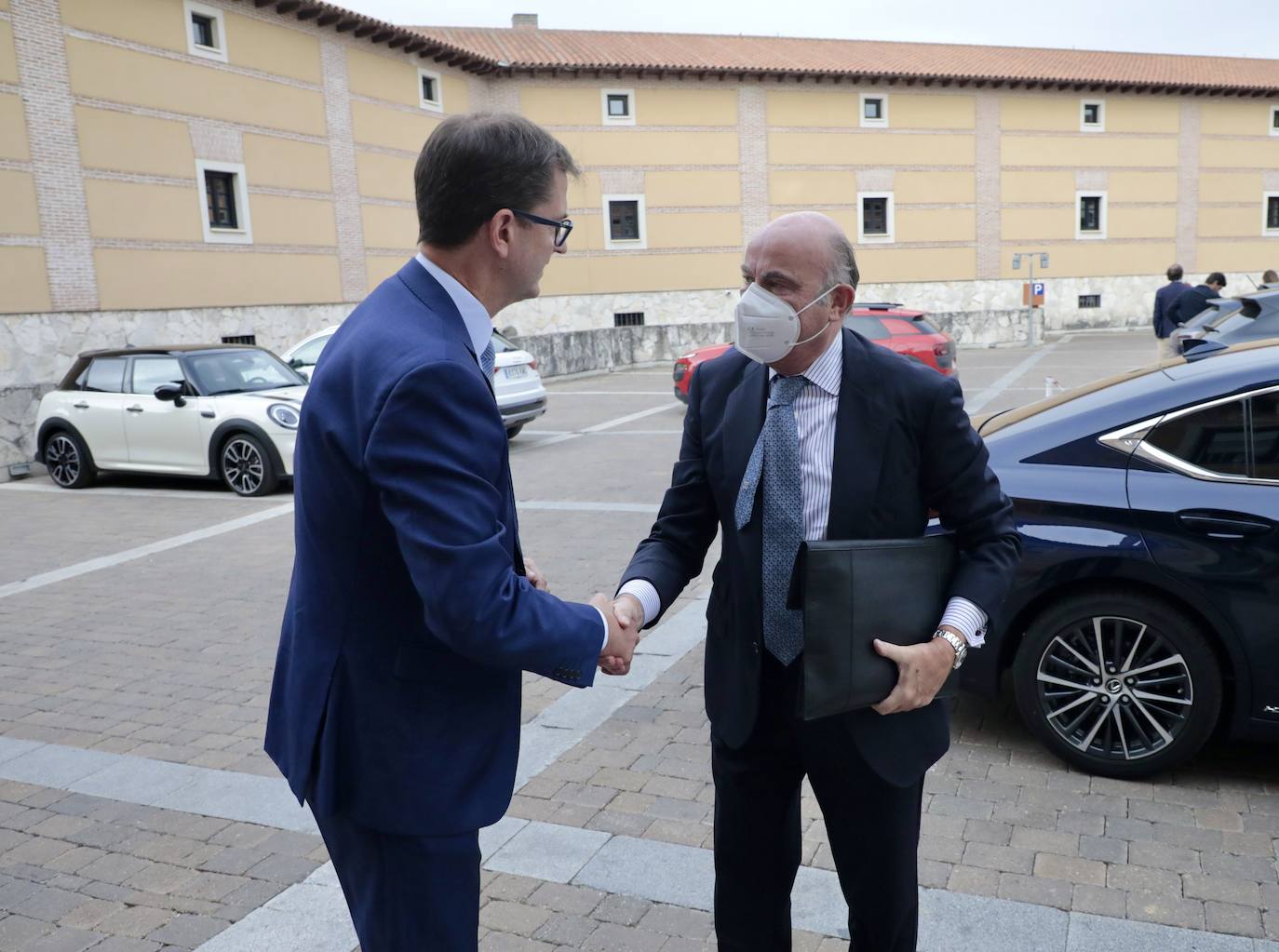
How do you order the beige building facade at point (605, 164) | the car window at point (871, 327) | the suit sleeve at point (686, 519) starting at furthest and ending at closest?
1. the beige building facade at point (605, 164)
2. the car window at point (871, 327)
3. the suit sleeve at point (686, 519)

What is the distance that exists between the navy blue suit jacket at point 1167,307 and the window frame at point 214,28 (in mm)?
21218

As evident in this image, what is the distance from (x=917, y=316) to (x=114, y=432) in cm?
1148

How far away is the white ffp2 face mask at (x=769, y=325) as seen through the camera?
2258 millimetres

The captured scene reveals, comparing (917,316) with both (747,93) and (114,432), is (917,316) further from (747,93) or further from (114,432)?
(747,93)

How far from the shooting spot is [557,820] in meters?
3.92

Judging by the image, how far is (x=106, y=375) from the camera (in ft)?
42.3

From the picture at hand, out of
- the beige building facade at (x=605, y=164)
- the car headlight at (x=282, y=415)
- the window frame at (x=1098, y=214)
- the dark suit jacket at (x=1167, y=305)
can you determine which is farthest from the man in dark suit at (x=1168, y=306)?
the window frame at (x=1098, y=214)

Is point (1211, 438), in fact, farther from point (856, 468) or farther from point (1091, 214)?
point (1091, 214)

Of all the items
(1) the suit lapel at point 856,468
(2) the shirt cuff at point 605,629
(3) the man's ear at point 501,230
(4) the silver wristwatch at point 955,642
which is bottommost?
(4) the silver wristwatch at point 955,642

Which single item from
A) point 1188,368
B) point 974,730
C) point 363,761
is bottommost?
point 974,730

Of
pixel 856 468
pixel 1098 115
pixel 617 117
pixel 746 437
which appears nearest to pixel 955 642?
pixel 856 468

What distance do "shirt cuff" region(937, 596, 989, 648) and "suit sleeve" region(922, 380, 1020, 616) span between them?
1 centimetres

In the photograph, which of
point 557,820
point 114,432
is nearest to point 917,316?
point 114,432

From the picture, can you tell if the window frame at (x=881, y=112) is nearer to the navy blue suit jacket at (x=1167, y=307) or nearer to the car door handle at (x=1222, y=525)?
the navy blue suit jacket at (x=1167, y=307)
